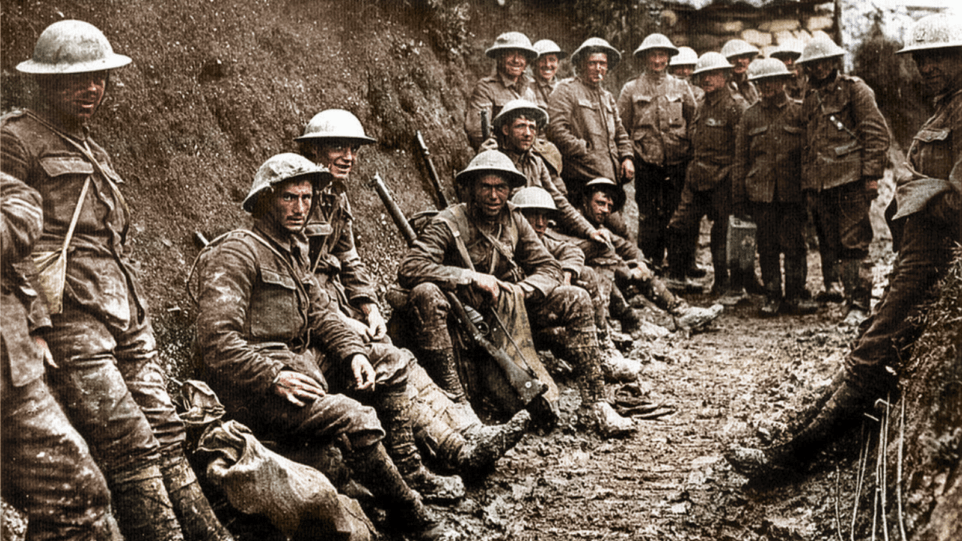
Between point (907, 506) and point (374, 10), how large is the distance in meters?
7.00

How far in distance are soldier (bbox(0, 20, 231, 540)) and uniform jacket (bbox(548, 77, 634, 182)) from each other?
621cm

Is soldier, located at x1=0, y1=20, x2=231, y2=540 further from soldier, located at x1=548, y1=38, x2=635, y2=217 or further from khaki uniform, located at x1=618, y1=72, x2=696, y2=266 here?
khaki uniform, located at x1=618, y1=72, x2=696, y2=266

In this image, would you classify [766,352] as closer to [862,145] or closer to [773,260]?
[773,260]

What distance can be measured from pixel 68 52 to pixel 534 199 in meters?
4.63

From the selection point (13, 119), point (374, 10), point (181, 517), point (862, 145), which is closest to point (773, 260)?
point (862, 145)

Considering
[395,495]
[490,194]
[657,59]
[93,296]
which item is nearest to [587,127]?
[657,59]

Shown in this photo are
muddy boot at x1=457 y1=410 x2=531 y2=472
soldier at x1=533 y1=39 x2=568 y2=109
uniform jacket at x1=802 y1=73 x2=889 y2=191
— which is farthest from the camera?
soldier at x1=533 y1=39 x2=568 y2=109

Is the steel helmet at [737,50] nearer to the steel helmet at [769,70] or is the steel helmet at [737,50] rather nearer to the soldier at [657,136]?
the soldier at [657,136]

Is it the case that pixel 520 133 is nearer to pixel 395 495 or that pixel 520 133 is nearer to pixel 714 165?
pixel 714 165

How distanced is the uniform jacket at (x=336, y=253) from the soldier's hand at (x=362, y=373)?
0.67 meters

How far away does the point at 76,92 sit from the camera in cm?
343

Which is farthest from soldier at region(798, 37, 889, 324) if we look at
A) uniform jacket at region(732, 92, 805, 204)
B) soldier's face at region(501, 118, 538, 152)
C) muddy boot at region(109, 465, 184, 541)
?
muddy boot at region(109, 465, 184, 541)

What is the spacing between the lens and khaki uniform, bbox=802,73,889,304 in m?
7.98

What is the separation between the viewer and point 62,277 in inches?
128
